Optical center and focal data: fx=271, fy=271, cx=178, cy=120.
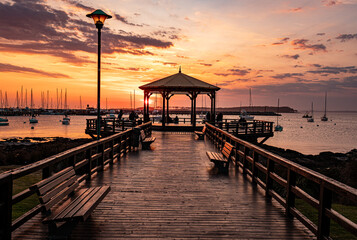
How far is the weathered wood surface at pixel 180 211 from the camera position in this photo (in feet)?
13.0

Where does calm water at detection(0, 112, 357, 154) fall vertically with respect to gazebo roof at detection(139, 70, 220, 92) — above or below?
below

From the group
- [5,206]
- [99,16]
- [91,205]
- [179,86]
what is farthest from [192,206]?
[179,86]

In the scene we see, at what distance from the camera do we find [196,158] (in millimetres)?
10562

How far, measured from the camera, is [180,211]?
16.0ft

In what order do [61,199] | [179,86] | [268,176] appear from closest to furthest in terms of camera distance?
[61,199], [268,176], [179,86]

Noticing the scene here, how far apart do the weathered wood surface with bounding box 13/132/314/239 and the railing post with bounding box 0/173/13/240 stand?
0.61 metres

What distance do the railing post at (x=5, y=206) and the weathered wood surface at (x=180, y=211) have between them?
0.61 m

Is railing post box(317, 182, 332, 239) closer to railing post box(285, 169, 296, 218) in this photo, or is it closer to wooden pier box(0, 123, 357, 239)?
wooden pier box(0, 123, 357, 239)

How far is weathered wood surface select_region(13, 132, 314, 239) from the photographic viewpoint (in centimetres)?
397

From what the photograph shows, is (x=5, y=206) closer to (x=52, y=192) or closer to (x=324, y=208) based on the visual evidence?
(x=52, y=192)

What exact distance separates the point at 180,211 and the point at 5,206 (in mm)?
2741

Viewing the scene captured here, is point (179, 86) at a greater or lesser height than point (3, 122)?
greater

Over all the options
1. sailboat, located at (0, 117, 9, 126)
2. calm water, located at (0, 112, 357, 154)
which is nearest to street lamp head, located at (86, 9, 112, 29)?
calm water, located at (0, 112, 357, 154)

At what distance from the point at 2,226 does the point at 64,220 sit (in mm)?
668
